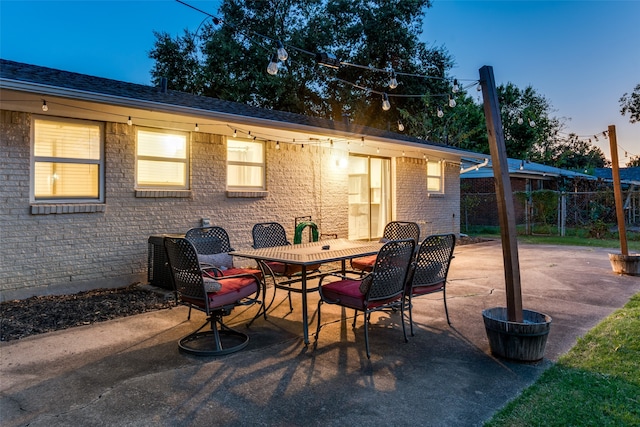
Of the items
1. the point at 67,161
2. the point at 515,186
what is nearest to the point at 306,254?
the point at 67,161

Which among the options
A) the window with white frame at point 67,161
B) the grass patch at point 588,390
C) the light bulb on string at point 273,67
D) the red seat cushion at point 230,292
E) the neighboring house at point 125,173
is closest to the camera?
the grass patch at point 588,390

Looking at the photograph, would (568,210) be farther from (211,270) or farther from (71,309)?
(71,309)

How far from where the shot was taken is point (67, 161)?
6.05 m

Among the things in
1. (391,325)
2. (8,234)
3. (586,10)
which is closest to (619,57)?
(586,10)

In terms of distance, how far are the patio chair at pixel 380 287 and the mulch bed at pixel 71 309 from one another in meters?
2.62

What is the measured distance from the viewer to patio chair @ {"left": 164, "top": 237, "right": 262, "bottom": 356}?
3.66 m

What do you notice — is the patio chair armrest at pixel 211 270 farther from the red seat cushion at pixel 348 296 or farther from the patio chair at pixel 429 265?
the patio chair at pixel 429 265

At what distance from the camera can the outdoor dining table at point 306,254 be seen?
13.2 feet

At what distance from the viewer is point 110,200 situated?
6.39m

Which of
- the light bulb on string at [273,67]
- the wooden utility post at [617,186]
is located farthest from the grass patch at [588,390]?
the wooden utility post at [617,186]

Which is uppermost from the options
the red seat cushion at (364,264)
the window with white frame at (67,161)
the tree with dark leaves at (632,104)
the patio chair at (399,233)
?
the tree with dark leaves at (632,104)

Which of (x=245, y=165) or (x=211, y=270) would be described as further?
(x=245, y=165)

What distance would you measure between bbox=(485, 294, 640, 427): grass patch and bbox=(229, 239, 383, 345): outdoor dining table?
1939mm

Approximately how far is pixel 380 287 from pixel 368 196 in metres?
7.53
